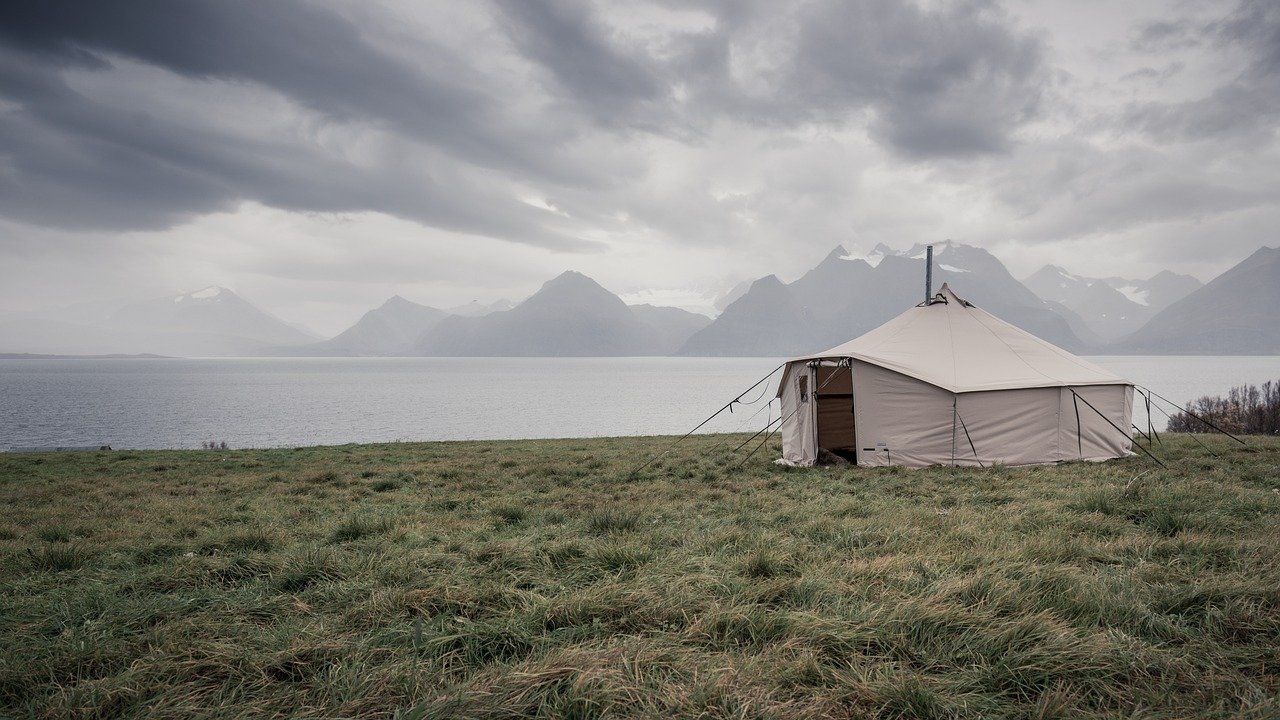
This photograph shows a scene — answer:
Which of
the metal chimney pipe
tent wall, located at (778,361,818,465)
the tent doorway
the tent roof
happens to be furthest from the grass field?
the metal chimney pipe

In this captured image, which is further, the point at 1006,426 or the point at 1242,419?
the point at 1242,419

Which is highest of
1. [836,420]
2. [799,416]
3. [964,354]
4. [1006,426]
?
[964,354]

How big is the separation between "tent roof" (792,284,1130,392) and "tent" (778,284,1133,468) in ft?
0.09

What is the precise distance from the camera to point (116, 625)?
3.57m

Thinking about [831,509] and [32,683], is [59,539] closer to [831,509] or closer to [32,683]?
[32,683]

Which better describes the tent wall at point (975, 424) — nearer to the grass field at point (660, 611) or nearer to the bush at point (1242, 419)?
the grass field at point (660, 611)

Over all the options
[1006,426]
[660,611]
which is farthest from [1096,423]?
[660,611]

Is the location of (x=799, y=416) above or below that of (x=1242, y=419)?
above

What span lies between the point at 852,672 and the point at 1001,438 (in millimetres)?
11080

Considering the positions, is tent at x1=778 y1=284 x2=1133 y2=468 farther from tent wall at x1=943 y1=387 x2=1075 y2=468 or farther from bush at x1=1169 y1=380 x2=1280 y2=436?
bush at x1=1169 y1=380 x2=1280 y2=436

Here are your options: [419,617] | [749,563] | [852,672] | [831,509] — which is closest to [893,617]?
[852,672]

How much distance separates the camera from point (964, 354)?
43.0 ft

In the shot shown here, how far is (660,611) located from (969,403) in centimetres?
1062

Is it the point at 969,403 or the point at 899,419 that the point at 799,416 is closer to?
the point at 899,419
